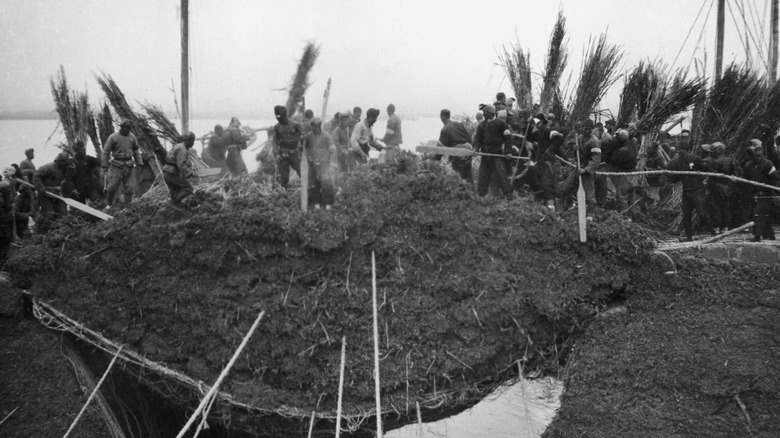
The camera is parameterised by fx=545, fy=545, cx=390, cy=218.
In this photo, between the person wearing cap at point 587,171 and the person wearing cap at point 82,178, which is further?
the person wearing cap at point 82,178

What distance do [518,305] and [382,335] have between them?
160cm

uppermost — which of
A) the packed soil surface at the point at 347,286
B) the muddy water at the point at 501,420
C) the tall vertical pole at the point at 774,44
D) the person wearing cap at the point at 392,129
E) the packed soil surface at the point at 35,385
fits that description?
the tall vertical pole at the point at 774,44

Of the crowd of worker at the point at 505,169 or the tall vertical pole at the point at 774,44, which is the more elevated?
the tall vertical pole at the point at 774,44

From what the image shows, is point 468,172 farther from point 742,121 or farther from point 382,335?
point 742,121

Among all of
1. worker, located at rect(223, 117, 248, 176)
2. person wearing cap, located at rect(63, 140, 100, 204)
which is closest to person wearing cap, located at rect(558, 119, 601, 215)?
worker, located at rect(223, 117, 248, 176)

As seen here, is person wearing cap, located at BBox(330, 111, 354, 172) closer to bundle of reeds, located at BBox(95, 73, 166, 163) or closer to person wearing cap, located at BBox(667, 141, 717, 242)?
bundle of reeds, located at BBox(95, 73, 166, 163)

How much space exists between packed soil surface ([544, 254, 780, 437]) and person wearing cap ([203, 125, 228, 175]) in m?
7.00

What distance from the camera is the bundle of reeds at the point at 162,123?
31.7 feet

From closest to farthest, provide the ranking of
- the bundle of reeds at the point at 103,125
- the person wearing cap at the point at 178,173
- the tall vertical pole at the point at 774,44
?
the person wearing cap at the point at 178,173 → the bundle of reeds at the point at 103,125 → the tall vertical pole at the point at 774,44

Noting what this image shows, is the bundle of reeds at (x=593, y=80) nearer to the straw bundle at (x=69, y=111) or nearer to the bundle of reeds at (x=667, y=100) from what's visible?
the bundle of reeds at (x=667, y=100)

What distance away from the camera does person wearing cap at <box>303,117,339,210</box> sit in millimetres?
7562

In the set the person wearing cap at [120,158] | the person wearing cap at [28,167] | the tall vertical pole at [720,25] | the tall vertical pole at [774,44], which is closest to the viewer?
the person wearing cap at [120,158]

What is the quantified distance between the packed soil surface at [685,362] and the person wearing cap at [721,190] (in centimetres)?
184

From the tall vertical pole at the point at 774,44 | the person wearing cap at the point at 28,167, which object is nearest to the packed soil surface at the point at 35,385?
the person wearing cap at the point at 28,167
